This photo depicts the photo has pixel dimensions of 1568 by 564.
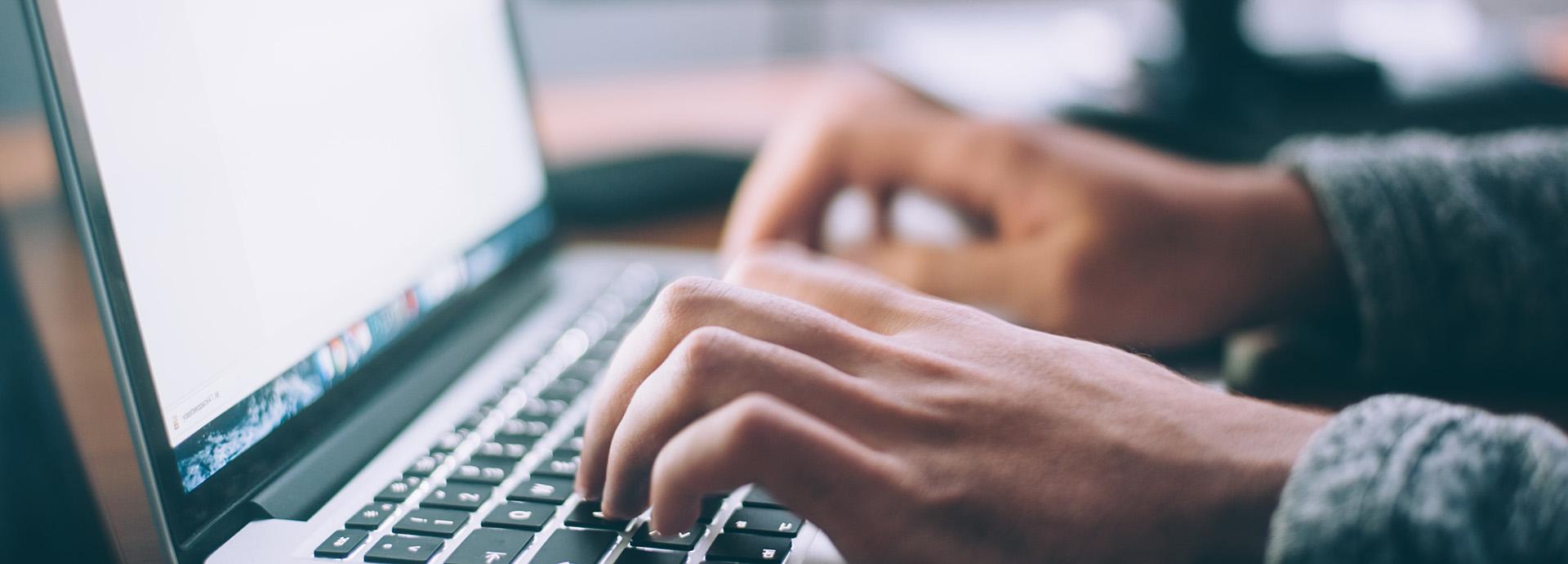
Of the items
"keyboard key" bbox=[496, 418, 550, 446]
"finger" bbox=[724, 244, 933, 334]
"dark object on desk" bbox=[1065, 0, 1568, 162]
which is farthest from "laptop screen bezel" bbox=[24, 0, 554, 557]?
"dark object on desk" bbox=[1065, 0, 1568, 162]

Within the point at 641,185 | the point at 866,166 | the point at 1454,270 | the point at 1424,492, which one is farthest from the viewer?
the point at 641,185

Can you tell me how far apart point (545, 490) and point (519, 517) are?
0.07 ft

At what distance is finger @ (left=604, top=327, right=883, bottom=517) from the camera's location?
33cm

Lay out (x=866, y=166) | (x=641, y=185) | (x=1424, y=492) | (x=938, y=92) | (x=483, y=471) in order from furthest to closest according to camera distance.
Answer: (x=938, y=92) < (x=641, y=185) < (x=866, y=166) < (x=483, y=471) < (x=1424, y=492)

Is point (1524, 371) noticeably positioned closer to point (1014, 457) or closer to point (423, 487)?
point (1014, 457)

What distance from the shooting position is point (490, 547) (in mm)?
360

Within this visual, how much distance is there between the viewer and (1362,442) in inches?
12.6

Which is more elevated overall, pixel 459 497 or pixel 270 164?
pixel 270 164

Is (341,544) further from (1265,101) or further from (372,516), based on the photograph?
(1265,101)

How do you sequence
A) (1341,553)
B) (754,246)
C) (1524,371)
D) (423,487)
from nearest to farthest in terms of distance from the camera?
(1341,553) → (423,487) → (1524,371) → (754,246)

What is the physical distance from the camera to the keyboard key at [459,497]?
388 millimetres

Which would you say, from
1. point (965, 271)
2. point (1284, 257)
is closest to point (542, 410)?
point (965, 271)

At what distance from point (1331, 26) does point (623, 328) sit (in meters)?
1.24

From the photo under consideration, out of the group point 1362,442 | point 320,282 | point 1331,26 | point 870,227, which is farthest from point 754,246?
point 1331,26
